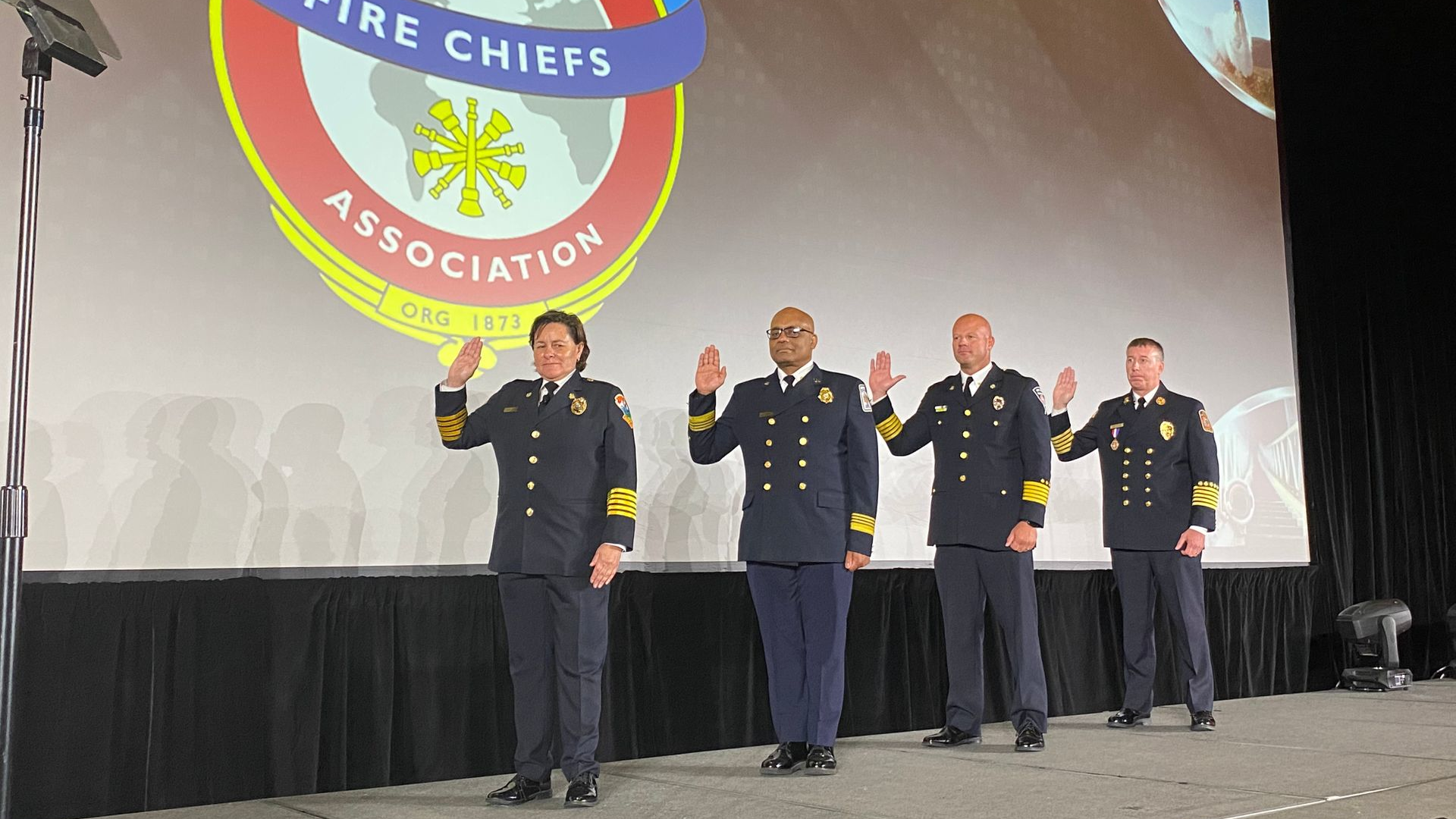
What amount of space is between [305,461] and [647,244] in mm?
1314

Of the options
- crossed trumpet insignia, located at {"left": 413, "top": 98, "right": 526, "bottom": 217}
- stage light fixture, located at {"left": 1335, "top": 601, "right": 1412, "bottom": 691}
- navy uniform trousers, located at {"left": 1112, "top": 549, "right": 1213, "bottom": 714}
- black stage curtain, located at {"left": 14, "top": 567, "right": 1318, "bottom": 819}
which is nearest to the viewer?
black stage curtain, located at {"left": 14, "top": 567, "right": 1318, "bottom": 819}

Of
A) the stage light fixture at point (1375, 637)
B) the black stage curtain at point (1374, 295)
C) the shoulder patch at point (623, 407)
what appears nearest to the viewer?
the shoulder patch at point (623, 407)

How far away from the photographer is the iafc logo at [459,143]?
136 inches

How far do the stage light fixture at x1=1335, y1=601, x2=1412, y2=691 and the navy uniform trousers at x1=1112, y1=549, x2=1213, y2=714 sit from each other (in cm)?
172

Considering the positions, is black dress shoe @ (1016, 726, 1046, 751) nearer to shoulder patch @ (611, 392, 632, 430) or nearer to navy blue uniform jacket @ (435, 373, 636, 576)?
navy blue uniform jacket @ (435, 373, 636, 576)

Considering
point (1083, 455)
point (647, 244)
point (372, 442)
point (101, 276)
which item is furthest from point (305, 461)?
point (1083, 455)

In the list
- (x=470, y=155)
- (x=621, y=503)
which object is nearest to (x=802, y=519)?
(x=621, y=503)

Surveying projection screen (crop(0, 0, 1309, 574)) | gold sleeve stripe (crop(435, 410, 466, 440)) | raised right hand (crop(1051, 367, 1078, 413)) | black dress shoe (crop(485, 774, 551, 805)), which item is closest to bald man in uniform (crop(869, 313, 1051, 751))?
raised right hand (crop(1051, 367, 1078, 413))

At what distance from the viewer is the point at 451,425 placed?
10.5 ft

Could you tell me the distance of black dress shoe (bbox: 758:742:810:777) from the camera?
3.42 metres

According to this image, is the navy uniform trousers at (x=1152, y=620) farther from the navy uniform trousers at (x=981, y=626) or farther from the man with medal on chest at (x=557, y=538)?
the man with medal on chest at (x=557, y=538)

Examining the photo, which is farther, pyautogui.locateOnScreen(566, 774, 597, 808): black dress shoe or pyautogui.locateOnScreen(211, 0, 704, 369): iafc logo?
pyautogui.locateOnScreen(211, 0, 704, 369): iafc logo

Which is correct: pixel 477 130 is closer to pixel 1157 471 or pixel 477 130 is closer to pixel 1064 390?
pixel 1064 390

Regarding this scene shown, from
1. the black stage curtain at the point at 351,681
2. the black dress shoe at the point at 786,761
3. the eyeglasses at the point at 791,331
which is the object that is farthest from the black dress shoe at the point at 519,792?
the eyeglasses at the point at 791,331
